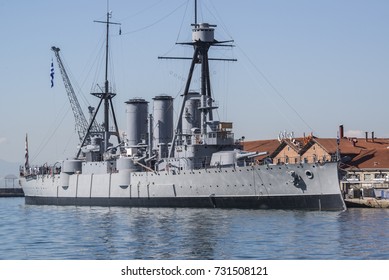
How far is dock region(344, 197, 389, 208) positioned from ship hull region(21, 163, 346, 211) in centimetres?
652

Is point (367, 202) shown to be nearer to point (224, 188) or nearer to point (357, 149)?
point (224, 188)

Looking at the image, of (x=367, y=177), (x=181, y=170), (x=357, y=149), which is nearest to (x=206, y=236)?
(x=181, y=170)

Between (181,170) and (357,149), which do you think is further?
(357,149)

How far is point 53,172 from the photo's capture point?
251 ft

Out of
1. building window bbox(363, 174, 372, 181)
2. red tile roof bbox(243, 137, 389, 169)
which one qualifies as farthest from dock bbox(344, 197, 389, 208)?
red tile roof bbox(243, 137, 389, 169)

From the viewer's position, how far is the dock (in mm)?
55344

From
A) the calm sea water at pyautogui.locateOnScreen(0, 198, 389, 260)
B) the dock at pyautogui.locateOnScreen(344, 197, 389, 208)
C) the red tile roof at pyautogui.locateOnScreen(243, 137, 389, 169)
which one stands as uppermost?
the red tile roof at pyautogui.locateOnScreen(243, 137, 389, 169)

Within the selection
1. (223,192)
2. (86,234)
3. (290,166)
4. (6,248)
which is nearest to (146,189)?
(223,192)

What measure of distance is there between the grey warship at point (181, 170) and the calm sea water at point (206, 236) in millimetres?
2162

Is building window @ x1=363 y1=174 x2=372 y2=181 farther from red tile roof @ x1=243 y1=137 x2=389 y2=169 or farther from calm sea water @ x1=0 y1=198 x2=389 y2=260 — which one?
calm sea water @ x1=0 y1=198 x2=389 y2=260

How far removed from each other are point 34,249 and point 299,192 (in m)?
22.7

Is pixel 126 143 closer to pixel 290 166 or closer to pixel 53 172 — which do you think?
pixel 53 172

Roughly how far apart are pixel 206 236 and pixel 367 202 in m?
23.4

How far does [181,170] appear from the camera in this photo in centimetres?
5853
